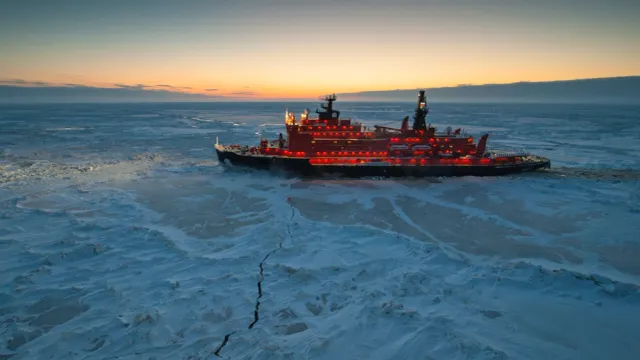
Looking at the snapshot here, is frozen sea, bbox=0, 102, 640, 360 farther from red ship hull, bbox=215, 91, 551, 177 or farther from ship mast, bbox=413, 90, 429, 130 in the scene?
ship mast, bbox=413, 90, 429, 130

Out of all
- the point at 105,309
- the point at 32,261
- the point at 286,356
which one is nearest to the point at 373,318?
the point at 286,356

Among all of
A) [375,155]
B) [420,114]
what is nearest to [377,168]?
[375,155]

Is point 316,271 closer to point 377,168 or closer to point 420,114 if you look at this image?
point 377,168

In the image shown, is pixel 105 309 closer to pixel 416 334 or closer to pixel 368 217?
pixel 416 334

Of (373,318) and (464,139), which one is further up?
(464,139)

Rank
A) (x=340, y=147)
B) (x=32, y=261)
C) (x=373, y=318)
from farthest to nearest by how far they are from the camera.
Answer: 1. (x=340, y=147)
2. (x=32, y=261)
3. (x=373, y=318)

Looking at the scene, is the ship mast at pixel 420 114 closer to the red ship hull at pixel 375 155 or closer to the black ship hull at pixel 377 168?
the red ship hull at pixel 375 155

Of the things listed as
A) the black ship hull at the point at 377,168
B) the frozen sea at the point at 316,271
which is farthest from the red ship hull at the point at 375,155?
the frozen sea at the point at 316,271
